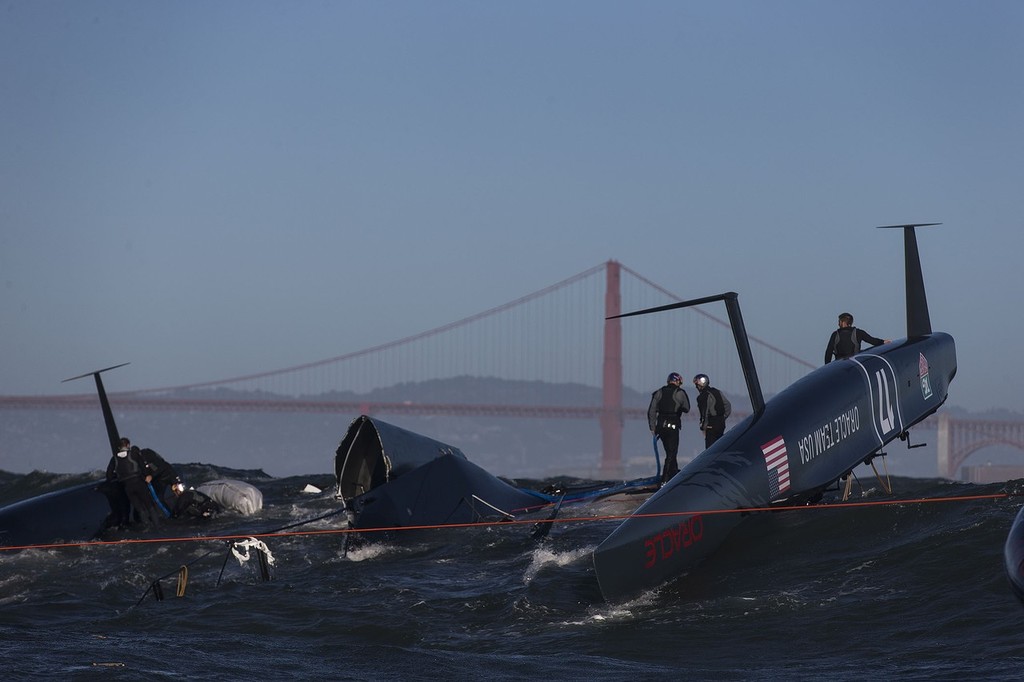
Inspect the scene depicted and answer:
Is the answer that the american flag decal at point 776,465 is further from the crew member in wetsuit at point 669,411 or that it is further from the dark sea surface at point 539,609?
the crew member in wetsuit at point 669,411

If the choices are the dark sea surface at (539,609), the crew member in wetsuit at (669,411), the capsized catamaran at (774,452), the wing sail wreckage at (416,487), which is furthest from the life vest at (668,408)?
the capsized catamaran at (774,452)

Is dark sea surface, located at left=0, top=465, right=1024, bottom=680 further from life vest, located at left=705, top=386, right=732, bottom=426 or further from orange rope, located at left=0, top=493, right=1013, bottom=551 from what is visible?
life vest, located at left=705, top=386, right=732, bottom=426

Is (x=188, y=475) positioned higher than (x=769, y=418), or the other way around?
(x=769, y=418)

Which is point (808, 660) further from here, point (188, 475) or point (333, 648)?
point (188, 475)

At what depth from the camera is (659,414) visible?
46.4 ft

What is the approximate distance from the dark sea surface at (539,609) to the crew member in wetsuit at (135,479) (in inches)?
61.7

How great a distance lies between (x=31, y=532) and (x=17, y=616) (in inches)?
166

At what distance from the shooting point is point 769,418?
11469mm

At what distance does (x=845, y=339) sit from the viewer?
13711 millimetres

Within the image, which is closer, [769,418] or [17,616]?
[17,616]

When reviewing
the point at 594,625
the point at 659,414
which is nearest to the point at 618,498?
the point at 659,414

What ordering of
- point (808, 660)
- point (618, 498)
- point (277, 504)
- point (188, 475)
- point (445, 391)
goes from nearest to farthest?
point (808, 660) → point (618, 498) → point (277, 504) → point (188, 475) → point (445, 391)

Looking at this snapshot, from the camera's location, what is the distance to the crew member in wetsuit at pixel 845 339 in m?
13.7

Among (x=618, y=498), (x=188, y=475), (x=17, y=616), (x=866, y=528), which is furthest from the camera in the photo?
(x=188, y=475)
